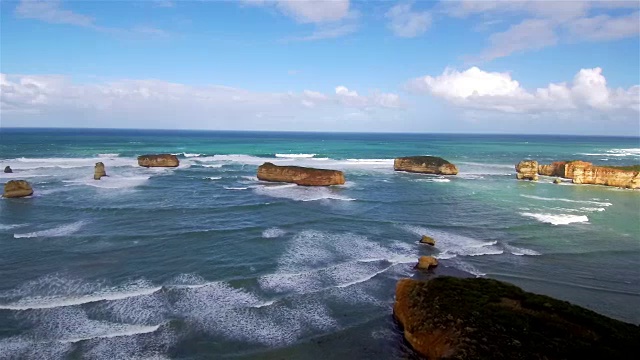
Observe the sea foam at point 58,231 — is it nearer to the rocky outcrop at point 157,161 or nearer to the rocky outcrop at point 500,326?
the rocky outcrop at point 500,326

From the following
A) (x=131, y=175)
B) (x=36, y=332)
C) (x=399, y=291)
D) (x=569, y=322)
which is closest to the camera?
(x=569, y=322)

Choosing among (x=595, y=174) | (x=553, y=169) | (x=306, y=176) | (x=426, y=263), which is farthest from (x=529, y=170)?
(x=426, y=263)

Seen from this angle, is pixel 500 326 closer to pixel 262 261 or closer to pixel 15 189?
pixel 262 261

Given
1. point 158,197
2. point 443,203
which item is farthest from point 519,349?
point 158,197

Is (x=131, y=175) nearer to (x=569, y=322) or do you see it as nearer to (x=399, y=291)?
(x=399, y=291)

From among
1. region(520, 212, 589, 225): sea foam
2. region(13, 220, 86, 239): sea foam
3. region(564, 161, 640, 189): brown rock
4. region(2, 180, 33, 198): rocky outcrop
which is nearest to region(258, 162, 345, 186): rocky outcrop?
region(520, 212, 589, 225): sea foam

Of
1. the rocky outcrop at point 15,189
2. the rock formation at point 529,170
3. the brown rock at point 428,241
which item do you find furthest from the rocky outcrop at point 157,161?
the rock formation at point 529,170
